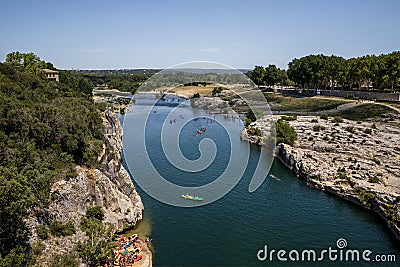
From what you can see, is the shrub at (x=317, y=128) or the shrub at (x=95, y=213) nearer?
the shrub at (x=95, y=213)

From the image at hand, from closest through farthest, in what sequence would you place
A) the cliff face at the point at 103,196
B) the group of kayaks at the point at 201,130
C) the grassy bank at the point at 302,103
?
the cliff face at the point at 103,196 < the group of kayaks at the point at 201,130 < the grassy bank at the point at 302,103

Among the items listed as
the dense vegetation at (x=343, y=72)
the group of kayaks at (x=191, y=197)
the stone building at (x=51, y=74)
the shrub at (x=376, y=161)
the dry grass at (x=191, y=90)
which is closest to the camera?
the group of kayaks at (x=191, y=197)

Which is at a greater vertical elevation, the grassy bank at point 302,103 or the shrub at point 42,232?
the grassy bank at point 302,103

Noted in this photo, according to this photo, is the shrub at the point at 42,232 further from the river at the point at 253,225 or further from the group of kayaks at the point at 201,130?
the group of kayaks at the point at 201,130

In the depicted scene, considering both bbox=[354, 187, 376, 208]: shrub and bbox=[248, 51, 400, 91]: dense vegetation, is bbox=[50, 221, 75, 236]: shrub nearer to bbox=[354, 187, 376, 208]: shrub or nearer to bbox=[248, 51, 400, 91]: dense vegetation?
bbox=[354, 187, 376, 208]: shrub

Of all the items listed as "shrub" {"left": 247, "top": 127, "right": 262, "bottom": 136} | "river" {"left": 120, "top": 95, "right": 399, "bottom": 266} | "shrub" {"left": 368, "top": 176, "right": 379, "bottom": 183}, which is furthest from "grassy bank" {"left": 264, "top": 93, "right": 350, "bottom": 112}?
"river" {"left": 120, "top": 95, "right": 399, "bottom": 266}

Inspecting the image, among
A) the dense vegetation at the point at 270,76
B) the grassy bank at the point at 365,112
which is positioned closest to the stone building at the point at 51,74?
the grassy bank at the point at 365,112

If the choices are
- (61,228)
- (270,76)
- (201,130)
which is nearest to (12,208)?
(61,228)

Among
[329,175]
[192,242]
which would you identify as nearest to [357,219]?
[329,175]
